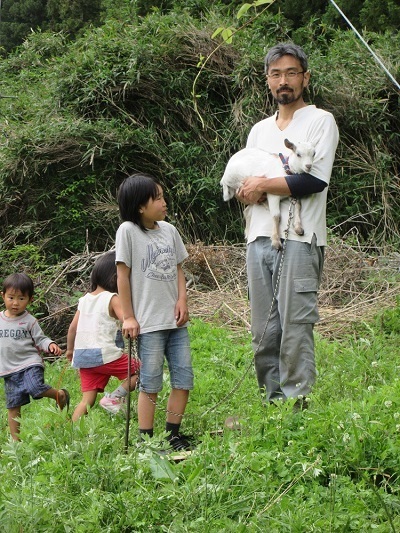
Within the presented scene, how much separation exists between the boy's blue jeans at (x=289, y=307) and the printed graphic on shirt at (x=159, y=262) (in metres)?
0.50

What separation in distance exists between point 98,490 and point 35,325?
8.55 feet

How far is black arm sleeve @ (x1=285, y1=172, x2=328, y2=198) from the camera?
4.24 m

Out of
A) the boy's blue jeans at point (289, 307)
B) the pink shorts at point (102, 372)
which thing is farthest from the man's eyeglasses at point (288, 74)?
the pink shorts at point (102, 372)

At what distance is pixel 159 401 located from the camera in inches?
218

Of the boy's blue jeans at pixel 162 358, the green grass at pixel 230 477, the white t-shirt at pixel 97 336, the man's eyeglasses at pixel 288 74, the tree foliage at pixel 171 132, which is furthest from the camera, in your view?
the tree foliage at pixel 171 132

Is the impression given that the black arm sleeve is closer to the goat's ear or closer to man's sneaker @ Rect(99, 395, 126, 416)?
the goat's ear

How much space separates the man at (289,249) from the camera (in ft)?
14.0

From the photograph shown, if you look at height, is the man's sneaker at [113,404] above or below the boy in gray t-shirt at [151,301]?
below

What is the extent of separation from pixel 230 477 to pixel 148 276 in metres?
1.59

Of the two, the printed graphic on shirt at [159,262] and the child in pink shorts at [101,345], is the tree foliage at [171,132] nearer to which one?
the child in pink shorts at [101,345]

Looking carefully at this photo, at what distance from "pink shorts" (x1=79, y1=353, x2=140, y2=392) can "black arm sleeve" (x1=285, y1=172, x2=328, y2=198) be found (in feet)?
5.72

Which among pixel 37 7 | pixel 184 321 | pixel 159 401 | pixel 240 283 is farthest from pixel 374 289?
pixel 37 7

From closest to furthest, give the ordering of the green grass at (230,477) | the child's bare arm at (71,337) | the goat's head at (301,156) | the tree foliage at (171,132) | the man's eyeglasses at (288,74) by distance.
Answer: the green grass at (230,477) → the goat's head at (301,156) → the man's eyeglasses at (288,74) → the child's bare arm at (71,337) → the tree foliage at (171,132)

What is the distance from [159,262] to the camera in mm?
4625
